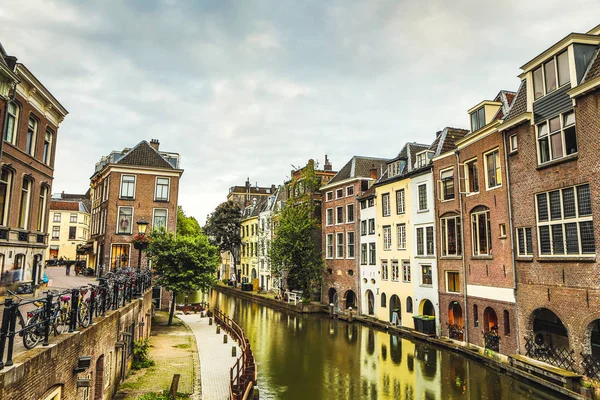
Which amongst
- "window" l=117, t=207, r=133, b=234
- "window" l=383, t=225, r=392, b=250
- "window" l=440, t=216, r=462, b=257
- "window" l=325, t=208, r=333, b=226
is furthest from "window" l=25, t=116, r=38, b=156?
"window" l=325, t=208, r=333, b=226

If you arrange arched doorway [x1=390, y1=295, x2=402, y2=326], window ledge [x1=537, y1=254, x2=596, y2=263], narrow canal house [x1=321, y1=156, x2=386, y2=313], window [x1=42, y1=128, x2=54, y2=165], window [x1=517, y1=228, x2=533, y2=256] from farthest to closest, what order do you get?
narrow canal house [x1=321, y1=156, x2=386, y2=313], arched doorway [x1=390, y1=295, x2=402, y2=326], window [x1=42, y1=128, x2=54, y2=165], window [x1=517, y1=228, x2=533, y2=256], window ledge [x1=537, y1=254, x2=596, y2=263]

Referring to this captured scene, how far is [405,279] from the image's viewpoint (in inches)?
1226

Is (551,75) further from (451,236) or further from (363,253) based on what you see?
(363,253)

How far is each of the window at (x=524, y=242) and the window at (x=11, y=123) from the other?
83.2 ft

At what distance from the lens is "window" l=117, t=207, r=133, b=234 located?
36.4 metres

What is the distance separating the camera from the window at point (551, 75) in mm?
17734

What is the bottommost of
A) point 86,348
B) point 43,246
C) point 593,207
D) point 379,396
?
point 379,396

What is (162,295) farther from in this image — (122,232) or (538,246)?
(538,246)

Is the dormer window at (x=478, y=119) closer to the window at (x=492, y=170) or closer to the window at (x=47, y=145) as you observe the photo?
A: the window at (x=492, y=170)

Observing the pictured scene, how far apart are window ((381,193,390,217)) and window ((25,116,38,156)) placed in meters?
25.4

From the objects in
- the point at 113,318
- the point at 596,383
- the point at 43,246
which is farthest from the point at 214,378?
the point at 596,383

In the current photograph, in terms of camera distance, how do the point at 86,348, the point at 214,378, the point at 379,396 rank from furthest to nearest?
the point at 214,378 → the point at 379,396 → the point at 86,348

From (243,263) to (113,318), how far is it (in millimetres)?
54982

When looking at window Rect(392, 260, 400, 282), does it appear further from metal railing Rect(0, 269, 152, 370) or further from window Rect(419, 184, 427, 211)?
metal railing Rect(0, 269, 152, 370)
